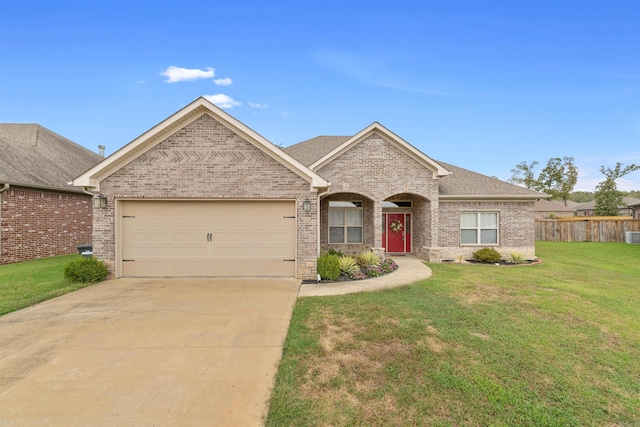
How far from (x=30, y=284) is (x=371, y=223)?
11.8m

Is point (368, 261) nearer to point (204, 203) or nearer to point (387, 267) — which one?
point (387, 267)

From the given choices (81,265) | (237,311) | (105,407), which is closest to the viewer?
(105,407)

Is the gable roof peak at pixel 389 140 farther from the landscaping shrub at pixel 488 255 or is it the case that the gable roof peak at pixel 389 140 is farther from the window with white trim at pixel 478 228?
the landscaping shrub at pixel 488 255

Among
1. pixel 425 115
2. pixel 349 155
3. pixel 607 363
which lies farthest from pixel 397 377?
pixel 425 115

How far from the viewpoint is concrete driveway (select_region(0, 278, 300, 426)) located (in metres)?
2.79

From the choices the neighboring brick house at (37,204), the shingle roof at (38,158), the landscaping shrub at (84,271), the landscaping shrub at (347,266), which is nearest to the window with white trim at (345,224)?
the landscaping shrub at (347,266)

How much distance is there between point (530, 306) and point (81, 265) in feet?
37.5

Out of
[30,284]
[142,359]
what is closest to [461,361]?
[142,359]

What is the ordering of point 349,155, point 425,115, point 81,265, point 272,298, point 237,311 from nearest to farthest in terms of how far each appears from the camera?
1. point 237,311
2. point 272,298
3. point 81,265
4. point 349,155
5. point 425,115

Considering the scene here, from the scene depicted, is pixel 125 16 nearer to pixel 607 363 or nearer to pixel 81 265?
pixel 81 265

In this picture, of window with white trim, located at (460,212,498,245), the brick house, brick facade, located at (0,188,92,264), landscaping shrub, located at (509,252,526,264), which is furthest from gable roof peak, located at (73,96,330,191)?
landscaping shrub, located at (509,252,526,264)

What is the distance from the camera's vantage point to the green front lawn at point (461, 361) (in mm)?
2791

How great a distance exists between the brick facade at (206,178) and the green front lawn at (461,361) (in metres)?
3.19

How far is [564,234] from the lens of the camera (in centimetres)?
2231
